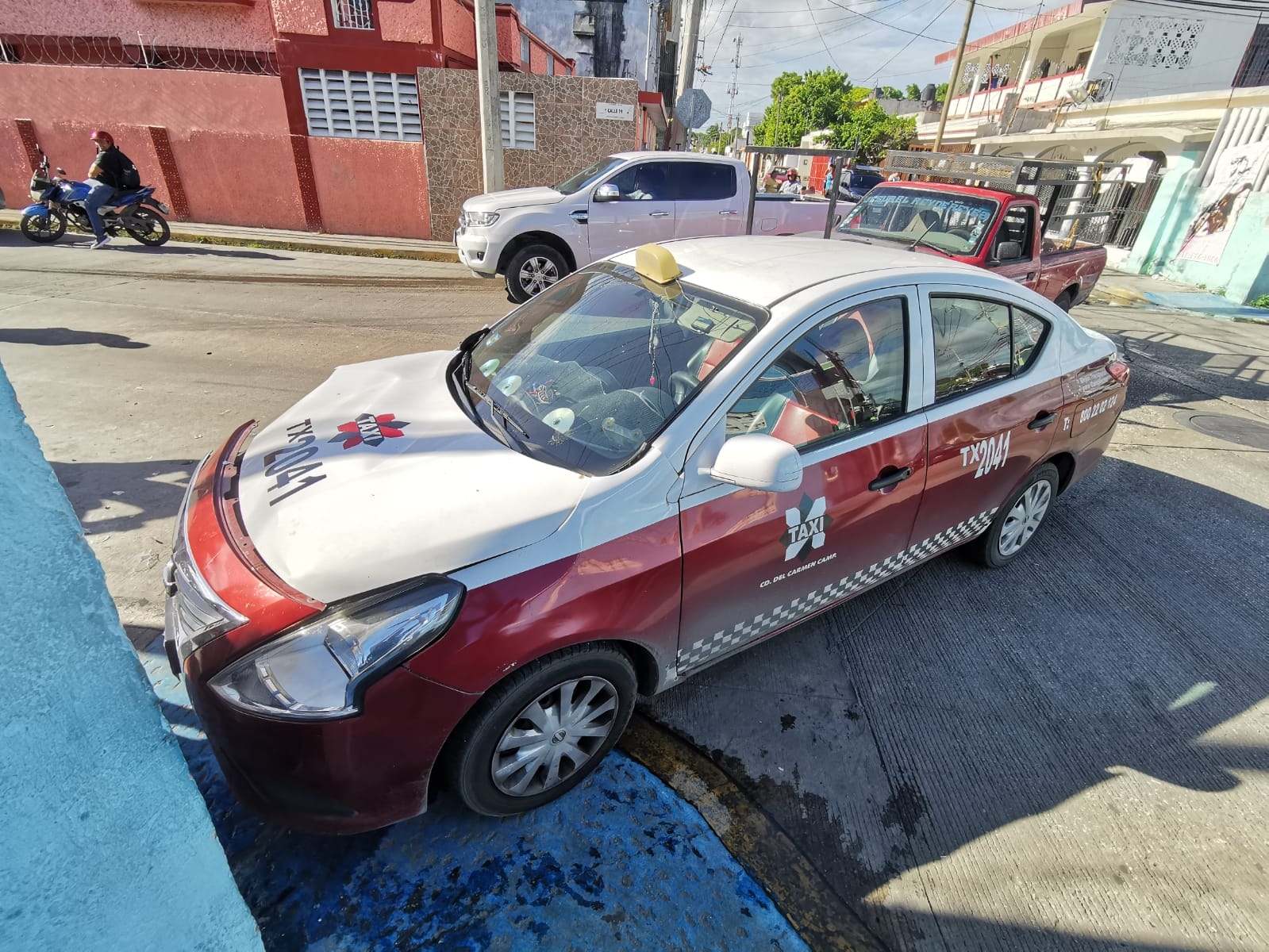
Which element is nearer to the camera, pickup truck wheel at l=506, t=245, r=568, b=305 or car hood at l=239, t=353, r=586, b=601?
car hood at l=239, t=353, r=586, b=601

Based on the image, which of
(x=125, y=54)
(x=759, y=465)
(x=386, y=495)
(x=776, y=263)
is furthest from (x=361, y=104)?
(x=759, y=465)

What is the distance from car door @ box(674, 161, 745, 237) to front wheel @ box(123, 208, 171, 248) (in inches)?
338

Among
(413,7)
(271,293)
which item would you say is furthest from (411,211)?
(271,293)

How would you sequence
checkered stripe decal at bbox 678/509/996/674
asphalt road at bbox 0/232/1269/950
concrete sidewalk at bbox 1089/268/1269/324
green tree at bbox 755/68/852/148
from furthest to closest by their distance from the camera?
1. green tree at bbox 755/68/852/148
2. concrete sidewalk at bbox 1089/268/1269/324
3. checkered stripe decal at bbox 678/509/996/674
4. asphalt road at bbox 0/232/1269/950

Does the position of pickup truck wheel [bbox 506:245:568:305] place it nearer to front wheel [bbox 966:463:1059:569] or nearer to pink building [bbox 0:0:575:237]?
pink building [bbox 0:0:575:237]

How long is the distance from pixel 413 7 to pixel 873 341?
48.3 ft

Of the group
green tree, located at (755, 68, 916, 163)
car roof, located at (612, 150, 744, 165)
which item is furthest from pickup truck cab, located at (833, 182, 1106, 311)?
green tree, located at (755, 68, 916, 163)

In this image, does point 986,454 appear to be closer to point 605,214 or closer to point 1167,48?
point 605,214

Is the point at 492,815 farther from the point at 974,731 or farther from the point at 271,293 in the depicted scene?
the point at 271,293

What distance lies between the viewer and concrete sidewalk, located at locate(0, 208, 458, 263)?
11914 mm

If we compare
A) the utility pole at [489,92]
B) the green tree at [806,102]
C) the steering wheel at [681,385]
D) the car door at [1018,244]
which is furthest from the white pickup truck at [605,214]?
the green tree at [806,102]

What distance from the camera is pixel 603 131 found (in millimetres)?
13055

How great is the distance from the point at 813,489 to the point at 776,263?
1015 millimetres

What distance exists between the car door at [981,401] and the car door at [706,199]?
20.8ft
